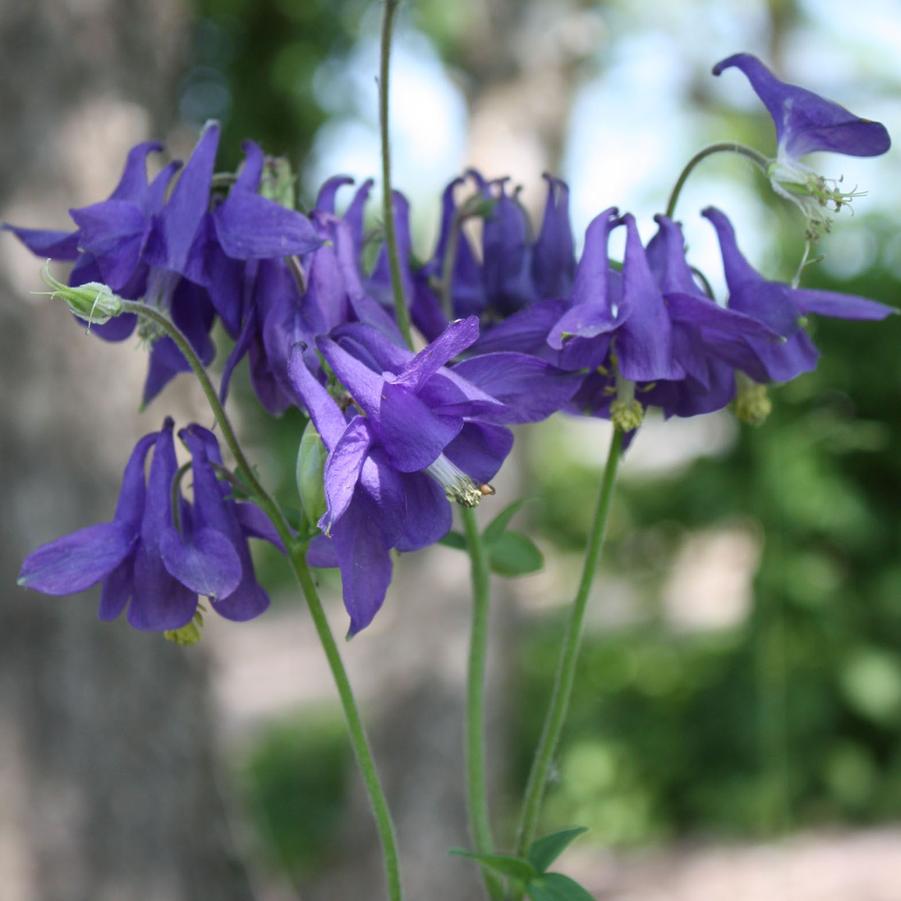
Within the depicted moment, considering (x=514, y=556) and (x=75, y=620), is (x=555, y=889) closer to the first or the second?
(x=514, y=556)

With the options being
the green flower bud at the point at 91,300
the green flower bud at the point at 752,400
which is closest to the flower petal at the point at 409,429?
the green flower bud at the point at 91,300

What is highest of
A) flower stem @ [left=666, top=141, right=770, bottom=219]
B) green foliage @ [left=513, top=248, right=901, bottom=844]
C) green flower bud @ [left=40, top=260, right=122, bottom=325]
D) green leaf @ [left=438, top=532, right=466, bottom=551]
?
flower stem @ [left=666, top=141, right=770, bottom=219]

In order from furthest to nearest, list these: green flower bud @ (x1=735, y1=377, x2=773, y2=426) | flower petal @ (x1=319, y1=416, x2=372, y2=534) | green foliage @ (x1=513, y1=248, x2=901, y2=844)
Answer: green foliage @ (x1=513, y1=248, x2=901, y2=844)
green flower bud @ (x1=735, y1=377, x2=773, y2=426)
flower petal @ (x1=319, y1=416, x2=372, y2=534)

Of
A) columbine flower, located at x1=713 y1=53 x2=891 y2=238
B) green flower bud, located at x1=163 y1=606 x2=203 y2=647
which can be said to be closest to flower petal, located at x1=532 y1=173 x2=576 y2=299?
columbine flower, located at x1=713 y1=53 x2=891 y2=238

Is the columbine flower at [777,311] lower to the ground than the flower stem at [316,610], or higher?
higher

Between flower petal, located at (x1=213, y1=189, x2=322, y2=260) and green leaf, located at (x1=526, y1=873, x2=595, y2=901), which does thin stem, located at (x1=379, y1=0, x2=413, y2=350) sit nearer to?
flower petal, located at (x1=213, y1=189, x2=322, y2=260)

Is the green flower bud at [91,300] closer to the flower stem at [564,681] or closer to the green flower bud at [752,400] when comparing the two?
the flower stem at [564,681]

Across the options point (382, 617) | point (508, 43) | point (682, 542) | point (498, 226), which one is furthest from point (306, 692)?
point (498, 226)
